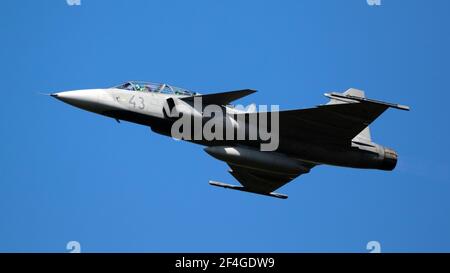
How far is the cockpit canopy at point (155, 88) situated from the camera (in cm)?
3038

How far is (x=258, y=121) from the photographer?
99.0 feet

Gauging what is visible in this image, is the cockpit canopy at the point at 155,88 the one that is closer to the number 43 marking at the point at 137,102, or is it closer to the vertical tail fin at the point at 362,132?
the number 43 marking at the point at 137,102

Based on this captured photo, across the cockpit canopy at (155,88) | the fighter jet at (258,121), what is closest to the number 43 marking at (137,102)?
→ the fighter jet at (258,121)

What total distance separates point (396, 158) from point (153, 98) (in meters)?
10.3

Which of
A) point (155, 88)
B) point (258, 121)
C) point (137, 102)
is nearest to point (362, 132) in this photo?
point (258, 121)

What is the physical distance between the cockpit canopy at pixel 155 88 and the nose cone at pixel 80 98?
121 cm

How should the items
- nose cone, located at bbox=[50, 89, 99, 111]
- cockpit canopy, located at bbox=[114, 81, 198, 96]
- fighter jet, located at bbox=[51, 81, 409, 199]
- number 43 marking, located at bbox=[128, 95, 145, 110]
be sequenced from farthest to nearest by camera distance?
cockpit canopy, located at bbox=[114, 81, 198, 96] < number 43 marking, located at bbox=[128, 95, 145, 110] < nose cone, located at bbox=[50, 89, 99, 111] < fighter jet, located at bbox=[51, 81, 409, 199]

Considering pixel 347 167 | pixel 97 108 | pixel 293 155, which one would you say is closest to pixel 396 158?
pixel 347 167

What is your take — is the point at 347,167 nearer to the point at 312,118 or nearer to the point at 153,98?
the point at 312,118

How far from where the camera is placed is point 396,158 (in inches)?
1259

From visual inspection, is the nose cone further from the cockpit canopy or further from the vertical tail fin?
the vertical tail fin

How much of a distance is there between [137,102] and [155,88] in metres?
1.03

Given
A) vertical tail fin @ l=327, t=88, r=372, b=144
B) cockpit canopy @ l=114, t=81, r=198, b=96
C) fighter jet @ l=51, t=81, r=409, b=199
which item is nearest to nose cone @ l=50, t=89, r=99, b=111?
fighter jet @ l=51, t=81, r=409, b=199

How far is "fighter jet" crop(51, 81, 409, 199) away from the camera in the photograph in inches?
1160
